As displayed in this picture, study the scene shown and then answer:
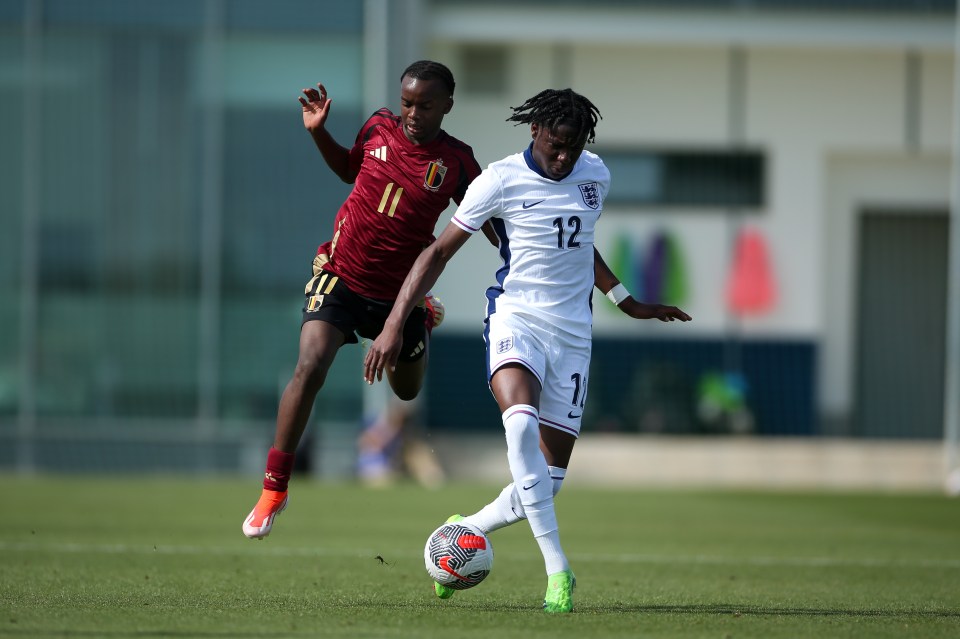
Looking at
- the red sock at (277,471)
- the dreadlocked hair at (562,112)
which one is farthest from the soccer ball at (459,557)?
the dreadlocked hair at (562,112)

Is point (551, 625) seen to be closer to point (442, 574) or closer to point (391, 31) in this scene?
point (442, 574)

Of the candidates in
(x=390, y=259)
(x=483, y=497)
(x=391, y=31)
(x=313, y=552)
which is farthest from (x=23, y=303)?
(x=390, y=259)

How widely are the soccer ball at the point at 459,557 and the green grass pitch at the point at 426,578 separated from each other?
0.17m

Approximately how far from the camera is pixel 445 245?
7.02 meters

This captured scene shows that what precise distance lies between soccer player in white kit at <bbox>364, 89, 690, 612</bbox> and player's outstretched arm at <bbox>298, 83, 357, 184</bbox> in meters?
1.20

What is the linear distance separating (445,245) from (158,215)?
64.0 feet

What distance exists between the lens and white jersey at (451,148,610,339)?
7.18 metres

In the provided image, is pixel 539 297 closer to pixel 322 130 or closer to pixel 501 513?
pixel 501 513

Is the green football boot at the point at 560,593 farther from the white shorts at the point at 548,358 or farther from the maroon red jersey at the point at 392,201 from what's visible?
the maroon red jersey at the point at 392,201

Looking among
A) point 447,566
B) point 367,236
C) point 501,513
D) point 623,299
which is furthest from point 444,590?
point 367,236

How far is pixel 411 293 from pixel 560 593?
5.32 feet

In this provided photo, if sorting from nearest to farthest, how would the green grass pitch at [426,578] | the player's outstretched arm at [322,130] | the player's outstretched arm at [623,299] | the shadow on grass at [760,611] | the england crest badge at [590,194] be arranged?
the green grass pitch at [426,578] → the shadow on grass at [760,611] → the england crest badge at [590,194] → the player's outstretched arm at [623,299] → the player's outstretched arm at [322,130]

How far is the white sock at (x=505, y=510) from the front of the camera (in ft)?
24.2

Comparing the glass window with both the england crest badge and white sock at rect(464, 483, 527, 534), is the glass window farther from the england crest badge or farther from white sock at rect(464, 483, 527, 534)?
white sock at rect(464, 483, 527, 534)
